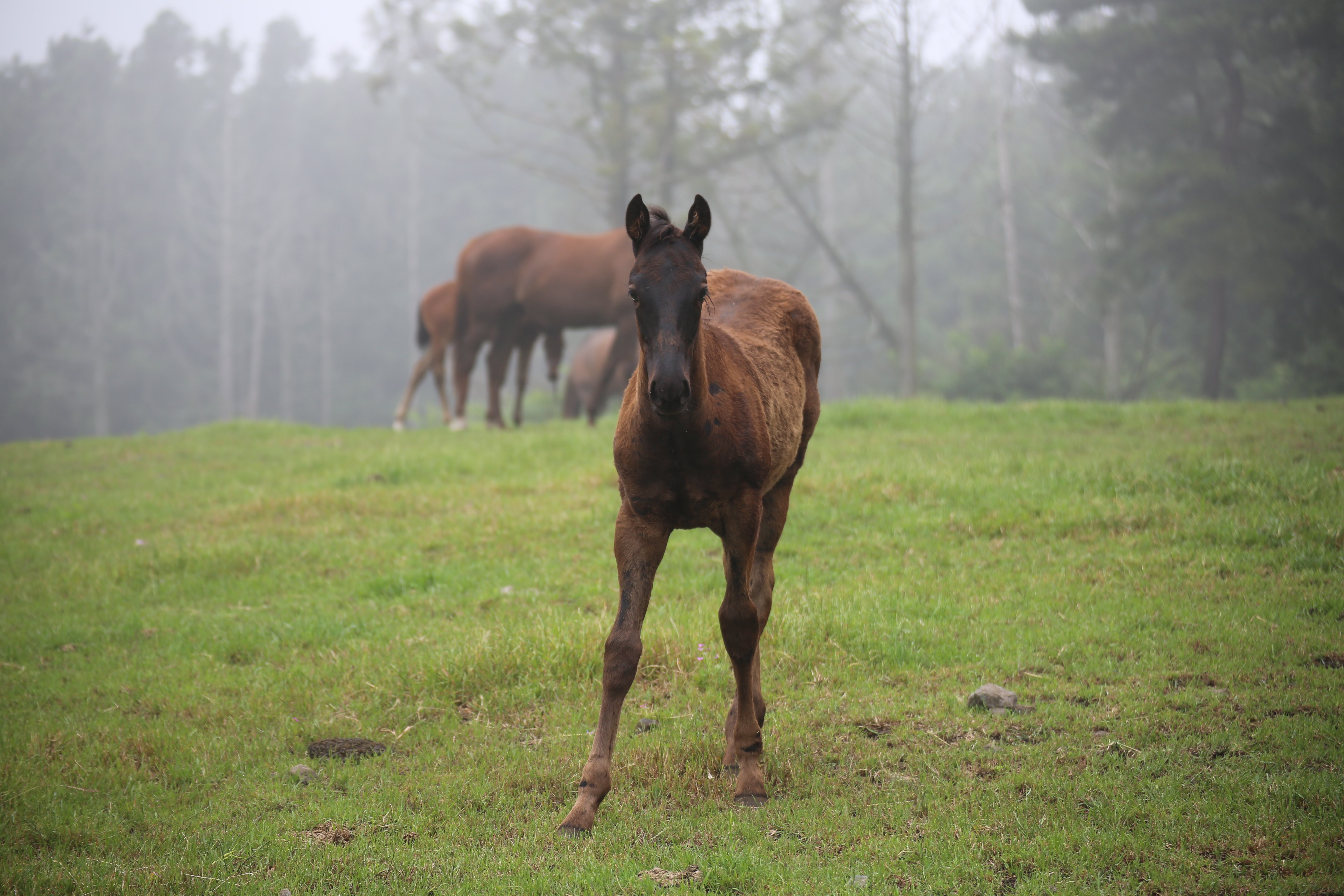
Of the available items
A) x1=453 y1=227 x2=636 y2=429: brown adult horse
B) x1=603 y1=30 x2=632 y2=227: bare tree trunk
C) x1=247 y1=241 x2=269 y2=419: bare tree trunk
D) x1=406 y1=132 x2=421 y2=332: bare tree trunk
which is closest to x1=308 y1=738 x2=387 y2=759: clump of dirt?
x1=453 y1=227 x2=636 y2=429: brown adult horse

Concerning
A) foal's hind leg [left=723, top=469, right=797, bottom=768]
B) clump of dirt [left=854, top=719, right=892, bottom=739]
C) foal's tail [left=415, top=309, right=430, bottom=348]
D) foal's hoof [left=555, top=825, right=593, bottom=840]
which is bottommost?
foal's hoof [left=555, top=825, right=593, bottom=840]

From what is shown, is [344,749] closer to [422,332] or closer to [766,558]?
[766,558]

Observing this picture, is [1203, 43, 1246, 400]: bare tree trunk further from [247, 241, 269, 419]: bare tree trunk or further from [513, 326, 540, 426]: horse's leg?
[247, 241, 269, 419]: bare tree trunk

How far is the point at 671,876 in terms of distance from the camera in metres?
3.60

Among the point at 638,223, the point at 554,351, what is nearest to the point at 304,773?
the point at 638,223

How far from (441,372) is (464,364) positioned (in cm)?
212

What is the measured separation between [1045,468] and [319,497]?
761 cm

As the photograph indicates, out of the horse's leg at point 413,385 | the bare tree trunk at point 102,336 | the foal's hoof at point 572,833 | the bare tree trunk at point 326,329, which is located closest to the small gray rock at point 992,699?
the foal's hoof at point 572,833

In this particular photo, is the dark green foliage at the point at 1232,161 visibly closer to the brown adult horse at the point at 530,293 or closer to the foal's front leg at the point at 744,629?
the brown adult horse at the point at 530,293

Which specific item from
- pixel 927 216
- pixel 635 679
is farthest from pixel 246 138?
pixel 635 679

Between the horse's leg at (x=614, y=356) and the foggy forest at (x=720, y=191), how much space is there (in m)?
9.25

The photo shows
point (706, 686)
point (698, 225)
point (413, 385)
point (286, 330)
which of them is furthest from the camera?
point (286, 330)

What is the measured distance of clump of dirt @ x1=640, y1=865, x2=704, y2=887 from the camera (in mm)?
3557

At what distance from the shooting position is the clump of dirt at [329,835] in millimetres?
4059
